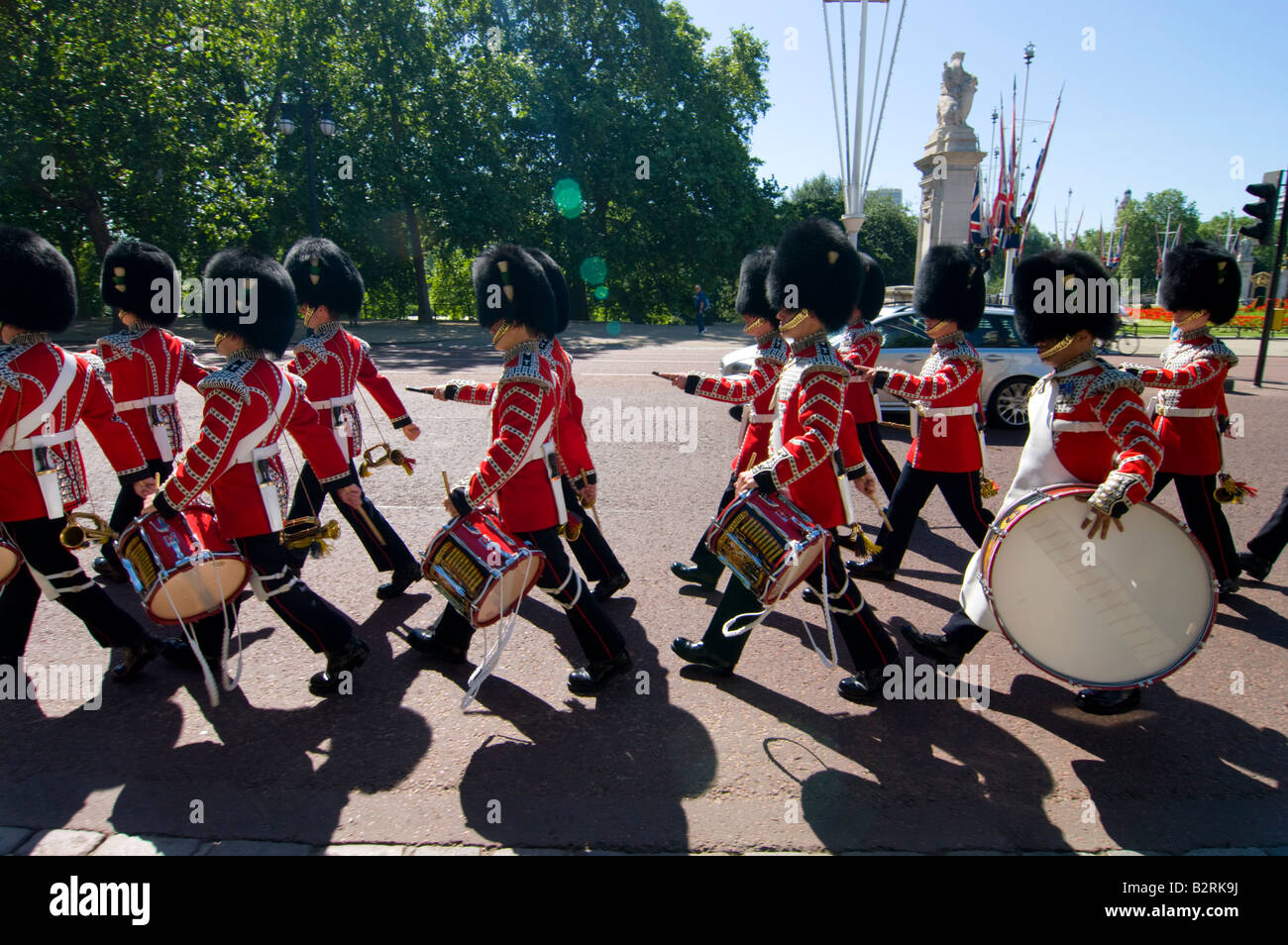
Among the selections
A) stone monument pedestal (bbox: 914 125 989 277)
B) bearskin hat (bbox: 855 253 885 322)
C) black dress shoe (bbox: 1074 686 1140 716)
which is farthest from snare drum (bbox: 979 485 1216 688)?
stone monument pedestal (bbox: 914 125 989 277)

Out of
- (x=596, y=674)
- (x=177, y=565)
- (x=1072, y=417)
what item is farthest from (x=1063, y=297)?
(x=177, y=565)

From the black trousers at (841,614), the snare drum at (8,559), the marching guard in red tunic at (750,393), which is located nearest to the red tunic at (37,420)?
the snare drum at (8,559)

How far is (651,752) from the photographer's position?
312 centimetres

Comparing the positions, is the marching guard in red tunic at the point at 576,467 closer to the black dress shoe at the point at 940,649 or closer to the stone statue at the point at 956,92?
the black dress shoe at the point at 940,649

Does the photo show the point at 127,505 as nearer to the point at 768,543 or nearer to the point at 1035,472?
the point at 768,543

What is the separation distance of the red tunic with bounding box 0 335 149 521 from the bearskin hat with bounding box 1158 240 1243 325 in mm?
5710

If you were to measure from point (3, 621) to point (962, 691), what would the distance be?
4166 millimetres

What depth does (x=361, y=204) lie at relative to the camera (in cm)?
2462

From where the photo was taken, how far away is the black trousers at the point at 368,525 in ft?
15.0

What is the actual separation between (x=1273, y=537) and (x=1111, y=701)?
92.0 inches

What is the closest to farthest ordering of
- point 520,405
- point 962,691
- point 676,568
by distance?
point 520,405, point 962,691, point 676,568

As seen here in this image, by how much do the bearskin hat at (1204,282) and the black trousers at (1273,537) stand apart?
1.16 metres

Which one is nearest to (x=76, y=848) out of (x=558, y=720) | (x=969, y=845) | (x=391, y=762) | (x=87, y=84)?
(x=391, y=762)

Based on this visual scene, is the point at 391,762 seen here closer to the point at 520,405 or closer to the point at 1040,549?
the point at 520,405
